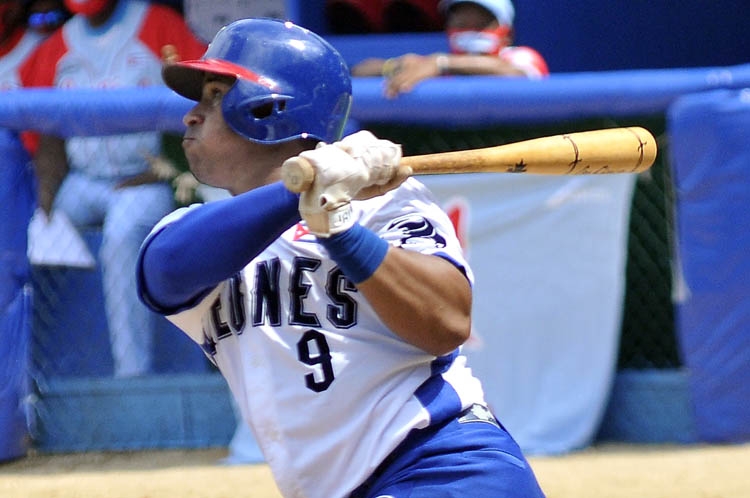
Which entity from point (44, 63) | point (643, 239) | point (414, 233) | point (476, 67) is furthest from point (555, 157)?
point (44, 63)

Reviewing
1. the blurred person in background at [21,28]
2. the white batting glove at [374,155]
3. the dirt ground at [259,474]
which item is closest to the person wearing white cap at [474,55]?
the dirt ground at [259,474]

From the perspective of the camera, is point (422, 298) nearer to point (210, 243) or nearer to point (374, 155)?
point (374, 155)

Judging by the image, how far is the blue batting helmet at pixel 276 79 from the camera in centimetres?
221

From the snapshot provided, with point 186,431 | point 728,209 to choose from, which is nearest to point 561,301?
point 728,209

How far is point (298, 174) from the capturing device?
1.80 meters

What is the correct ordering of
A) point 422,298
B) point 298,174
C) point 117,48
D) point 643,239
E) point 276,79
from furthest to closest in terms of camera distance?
point 117,48 < point 643,239 < point 276,79 < point 422,298 < point 298,174

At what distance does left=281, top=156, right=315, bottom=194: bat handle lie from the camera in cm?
180

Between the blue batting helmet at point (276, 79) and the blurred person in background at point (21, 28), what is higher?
the blue batting helmet at point (276, 79)

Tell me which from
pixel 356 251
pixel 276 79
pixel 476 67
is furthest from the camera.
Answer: pixel 476 67

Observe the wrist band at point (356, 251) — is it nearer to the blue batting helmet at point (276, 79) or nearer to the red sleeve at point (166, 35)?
the blue batting helmet at point (276, 79)

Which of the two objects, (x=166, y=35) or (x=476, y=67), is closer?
(x=476, y=67)

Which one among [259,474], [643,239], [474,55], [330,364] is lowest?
[259,474]

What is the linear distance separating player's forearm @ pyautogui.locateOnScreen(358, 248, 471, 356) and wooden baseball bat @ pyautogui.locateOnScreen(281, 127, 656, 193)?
0.55ft

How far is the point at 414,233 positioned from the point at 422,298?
17 cm
